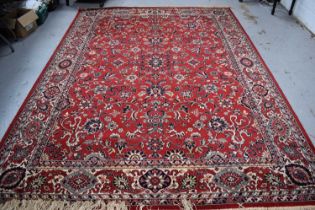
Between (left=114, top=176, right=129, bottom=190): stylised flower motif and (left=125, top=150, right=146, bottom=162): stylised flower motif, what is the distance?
14 centimetres

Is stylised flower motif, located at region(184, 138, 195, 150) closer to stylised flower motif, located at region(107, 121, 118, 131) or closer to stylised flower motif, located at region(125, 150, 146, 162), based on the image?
stylised flower motif, located at region(125, 150, 146, 162)

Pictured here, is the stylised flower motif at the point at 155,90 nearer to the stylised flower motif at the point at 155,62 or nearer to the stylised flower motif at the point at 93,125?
the stylised flower motif at the point at 155,62

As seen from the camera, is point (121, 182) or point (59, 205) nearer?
point (59, 205)

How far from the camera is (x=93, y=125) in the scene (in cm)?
178

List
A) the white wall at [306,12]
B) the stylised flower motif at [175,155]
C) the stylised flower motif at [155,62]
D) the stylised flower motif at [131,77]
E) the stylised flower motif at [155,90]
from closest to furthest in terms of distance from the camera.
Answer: the stylised flower motif at [175,155]
the stylised flower motif at [155,90]
the stylised flower motif at [131,77]
the stylised flower motif at [155,62]
the white wall at [306,12]

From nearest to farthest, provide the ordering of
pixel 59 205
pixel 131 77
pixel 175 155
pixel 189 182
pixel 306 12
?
pixel 59 205, pixel 189 182, pixel 175 155, pixel 131 77, pixel 306 12

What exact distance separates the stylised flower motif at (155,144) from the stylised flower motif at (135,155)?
7 cm

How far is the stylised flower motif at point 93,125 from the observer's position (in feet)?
5.72

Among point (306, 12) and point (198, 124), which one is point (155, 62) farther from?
point (306, 12)

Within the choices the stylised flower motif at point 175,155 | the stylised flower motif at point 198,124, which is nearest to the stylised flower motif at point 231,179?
the stylised flower motif at point 175,155

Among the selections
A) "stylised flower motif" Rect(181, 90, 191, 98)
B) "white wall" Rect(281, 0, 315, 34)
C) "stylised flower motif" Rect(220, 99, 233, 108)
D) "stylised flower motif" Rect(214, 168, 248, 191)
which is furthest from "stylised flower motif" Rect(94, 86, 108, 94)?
"white wall" Rect(281, 0, 315, 34)

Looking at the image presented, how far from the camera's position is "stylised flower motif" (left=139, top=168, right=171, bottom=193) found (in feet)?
4.68

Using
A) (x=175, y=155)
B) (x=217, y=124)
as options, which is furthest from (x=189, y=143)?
(x=217, y=124)

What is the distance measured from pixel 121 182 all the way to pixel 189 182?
38 centimetres
